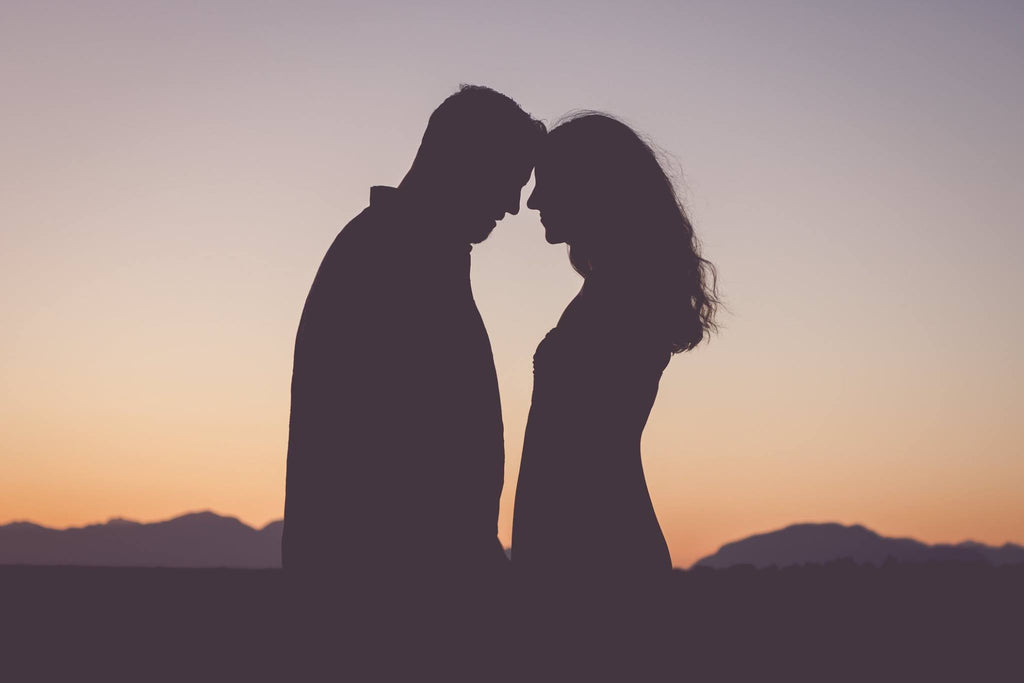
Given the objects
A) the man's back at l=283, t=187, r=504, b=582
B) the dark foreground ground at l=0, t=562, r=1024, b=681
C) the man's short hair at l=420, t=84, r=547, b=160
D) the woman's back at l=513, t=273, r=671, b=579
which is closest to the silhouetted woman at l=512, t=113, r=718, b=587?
the woman's back at l=513, t=273, r=671, b=579

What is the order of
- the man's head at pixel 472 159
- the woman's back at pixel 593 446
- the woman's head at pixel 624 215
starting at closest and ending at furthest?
the man's head at pixel 472 159 → the woman's back at pixel 593 446 → the woman's head at pixel 624 215

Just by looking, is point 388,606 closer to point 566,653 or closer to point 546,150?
point 566,653

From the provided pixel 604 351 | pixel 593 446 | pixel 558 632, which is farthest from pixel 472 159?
pixel 558 632

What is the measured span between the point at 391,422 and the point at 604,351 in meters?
1.42

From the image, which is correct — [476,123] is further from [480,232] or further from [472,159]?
[480,232]

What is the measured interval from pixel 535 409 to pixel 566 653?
1.01 meters

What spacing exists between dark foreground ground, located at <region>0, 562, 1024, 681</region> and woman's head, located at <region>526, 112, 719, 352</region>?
1.26 m

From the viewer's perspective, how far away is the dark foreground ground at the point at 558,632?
2.86 meters

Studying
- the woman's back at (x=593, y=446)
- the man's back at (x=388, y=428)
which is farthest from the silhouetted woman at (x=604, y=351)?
the man's back at (x=388, y=428)

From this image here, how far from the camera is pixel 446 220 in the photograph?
3.38 meters

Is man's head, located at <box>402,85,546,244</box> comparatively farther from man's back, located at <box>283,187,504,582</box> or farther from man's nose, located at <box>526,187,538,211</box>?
man's nose, located at <box>526,187,538,211</box>

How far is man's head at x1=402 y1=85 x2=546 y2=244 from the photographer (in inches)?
135

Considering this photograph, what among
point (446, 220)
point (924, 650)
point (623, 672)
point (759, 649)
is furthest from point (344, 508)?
point (924, 650)

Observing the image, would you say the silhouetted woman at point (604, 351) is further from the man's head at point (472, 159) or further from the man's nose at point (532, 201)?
the man's head at point (472, 159)
